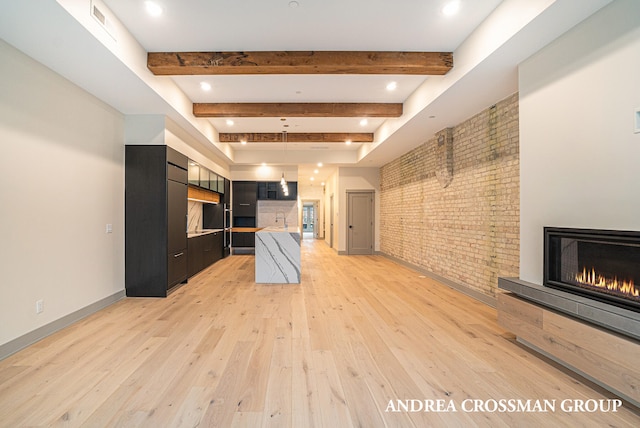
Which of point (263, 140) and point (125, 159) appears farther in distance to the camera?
point (263, 140)

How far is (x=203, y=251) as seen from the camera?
630 cm

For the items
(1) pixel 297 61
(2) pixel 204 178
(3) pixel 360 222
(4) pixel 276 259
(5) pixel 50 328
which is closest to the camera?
(5) pixel 50 328

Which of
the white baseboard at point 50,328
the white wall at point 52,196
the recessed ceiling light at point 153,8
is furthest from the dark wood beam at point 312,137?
the white baseboard at point 50,328

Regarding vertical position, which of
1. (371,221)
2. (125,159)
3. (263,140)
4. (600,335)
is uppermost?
(263,140)

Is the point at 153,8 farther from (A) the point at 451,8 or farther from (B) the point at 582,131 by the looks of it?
(B) the point at 582,131

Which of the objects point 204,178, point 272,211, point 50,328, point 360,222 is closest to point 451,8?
point 50,328

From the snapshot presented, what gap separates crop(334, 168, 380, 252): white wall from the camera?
30.3 feet

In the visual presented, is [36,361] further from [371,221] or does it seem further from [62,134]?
[371,221]

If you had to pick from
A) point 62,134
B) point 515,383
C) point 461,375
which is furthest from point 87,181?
point 515,383

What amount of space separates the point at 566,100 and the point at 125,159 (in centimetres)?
547

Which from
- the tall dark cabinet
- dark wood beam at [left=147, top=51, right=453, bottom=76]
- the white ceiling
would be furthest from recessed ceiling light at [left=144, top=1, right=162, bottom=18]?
the tall dark cabinet

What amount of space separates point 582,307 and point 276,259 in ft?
14.0

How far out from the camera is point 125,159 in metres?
4.37

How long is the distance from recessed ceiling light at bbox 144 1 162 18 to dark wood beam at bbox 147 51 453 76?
2.16 ft
